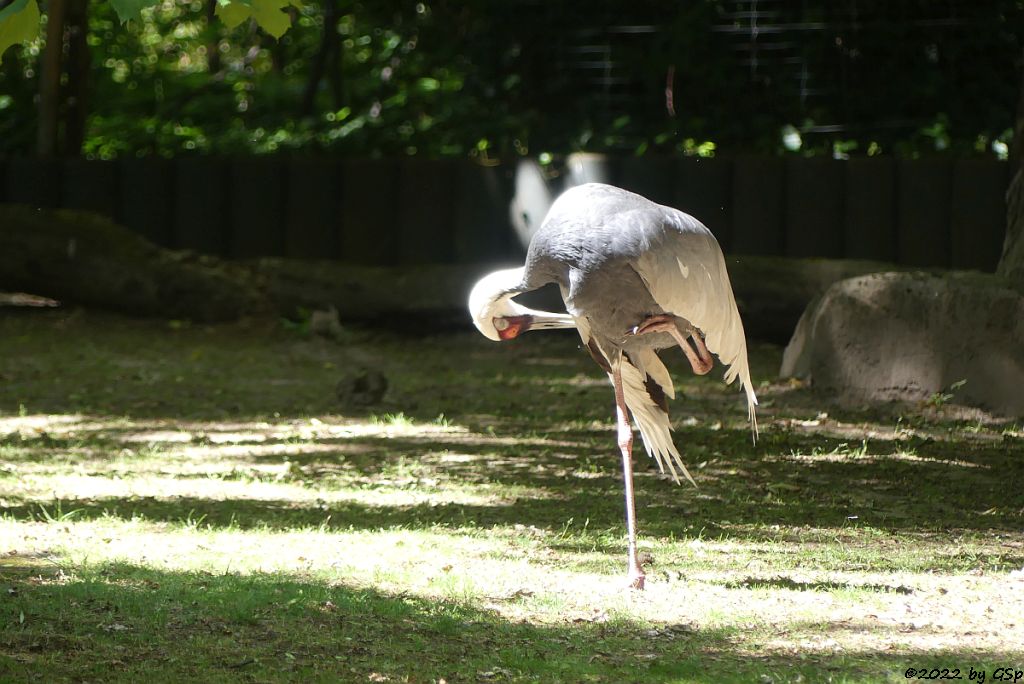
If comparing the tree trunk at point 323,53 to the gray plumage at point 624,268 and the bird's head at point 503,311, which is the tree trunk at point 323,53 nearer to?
the bird's head at point 503,311

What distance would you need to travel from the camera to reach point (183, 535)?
4.89 metres

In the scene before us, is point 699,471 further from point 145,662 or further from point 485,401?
point 145,662

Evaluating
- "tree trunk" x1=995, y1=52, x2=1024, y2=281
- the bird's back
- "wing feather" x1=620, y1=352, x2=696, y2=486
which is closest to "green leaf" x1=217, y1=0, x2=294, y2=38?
the bird's back

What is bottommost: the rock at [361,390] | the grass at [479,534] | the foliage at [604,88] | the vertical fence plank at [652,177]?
the grass at [479,534]

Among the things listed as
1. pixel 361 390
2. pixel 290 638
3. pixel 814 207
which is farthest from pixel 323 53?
pixel 290 638

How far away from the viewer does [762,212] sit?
1033cm

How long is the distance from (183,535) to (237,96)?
9560mm

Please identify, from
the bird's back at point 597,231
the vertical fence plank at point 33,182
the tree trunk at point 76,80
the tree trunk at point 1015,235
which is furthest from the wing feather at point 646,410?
the tree trunk at point 76,80

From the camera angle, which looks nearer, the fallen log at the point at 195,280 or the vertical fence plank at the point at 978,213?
the vertical fence plank at the point at 978,213

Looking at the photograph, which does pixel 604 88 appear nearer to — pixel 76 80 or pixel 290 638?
pixel 76 80

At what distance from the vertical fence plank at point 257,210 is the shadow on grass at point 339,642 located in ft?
23.4

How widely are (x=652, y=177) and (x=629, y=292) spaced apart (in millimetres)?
6128

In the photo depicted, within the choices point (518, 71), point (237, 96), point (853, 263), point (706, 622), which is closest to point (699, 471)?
point (706, 622)

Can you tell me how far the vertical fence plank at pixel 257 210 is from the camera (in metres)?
11.2
